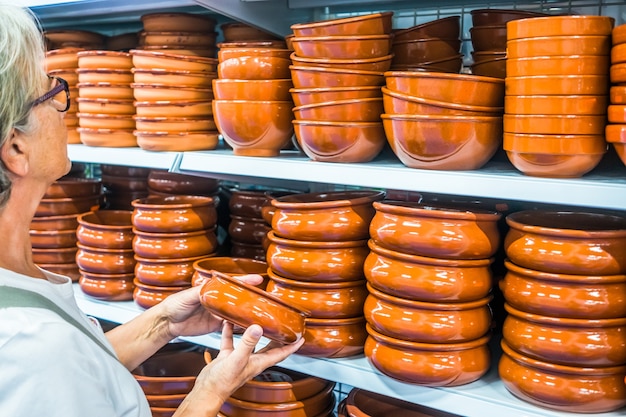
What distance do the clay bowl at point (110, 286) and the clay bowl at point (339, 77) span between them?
30.7 inches

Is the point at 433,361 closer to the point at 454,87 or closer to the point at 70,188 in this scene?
the point at 454,87

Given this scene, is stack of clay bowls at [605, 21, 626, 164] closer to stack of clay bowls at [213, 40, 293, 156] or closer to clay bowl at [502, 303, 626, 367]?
clay bowl at [502, 303, 626, 367]

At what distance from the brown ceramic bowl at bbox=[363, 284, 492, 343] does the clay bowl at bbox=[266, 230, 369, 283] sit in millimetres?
108

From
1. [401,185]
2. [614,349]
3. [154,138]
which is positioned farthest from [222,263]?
[614,349]

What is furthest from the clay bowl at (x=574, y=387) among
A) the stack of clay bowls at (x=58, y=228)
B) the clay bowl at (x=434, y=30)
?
the stack of clay bowls at (x=58, y=228)

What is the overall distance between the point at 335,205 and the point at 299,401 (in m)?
0.41

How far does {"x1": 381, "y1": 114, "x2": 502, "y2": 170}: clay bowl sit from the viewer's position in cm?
107

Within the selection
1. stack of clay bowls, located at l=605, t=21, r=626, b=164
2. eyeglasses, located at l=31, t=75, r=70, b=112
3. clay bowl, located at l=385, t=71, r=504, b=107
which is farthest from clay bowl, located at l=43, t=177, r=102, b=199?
stack of clay bowls, located at l=605, t=21, r=626, b=164

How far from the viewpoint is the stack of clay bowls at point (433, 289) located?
109 centimetres

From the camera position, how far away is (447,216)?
3.55 feet

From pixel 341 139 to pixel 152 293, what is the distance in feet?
2.17

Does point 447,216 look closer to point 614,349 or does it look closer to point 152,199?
point 614,349

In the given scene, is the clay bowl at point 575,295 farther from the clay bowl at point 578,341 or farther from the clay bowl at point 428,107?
the clay bowl at point 428,107

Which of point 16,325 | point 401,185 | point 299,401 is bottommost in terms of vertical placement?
point 299,401
